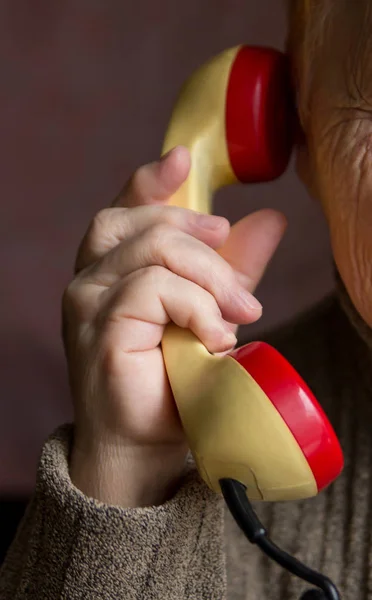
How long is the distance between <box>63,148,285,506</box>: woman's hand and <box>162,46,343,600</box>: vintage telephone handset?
0.08 feet

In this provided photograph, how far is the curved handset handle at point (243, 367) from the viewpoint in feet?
1.86

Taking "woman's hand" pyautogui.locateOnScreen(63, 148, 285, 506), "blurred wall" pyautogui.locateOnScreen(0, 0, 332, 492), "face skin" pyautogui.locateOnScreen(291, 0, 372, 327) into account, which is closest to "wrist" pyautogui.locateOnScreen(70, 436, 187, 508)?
"woman's hand" pyautogui.locateOnScreen(63, 148, 285, 506)

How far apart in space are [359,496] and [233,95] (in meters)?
0.41

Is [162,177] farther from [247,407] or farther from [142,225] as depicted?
[247,407]

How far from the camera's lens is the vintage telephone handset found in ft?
1.85

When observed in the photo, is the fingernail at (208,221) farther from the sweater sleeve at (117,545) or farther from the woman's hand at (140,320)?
the sweater sleeve at (117,545)

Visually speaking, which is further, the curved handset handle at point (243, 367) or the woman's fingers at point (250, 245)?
the woman's fingers at point (250, 245)

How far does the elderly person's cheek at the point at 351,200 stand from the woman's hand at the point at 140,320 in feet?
0.30

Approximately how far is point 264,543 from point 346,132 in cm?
33

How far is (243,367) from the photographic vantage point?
59cm

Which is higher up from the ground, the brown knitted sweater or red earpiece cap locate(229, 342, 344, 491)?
red earpiece cap locate(229, 342, 344, 491)

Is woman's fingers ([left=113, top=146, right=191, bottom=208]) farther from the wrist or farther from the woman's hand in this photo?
the wrist

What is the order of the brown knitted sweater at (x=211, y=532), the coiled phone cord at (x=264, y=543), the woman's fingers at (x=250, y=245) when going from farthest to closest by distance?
the woman's fingers at (x=250, y=245) → the brown knitted sweater at (x=211, y=532) → the coiled phone cord at (x=264, y=543)

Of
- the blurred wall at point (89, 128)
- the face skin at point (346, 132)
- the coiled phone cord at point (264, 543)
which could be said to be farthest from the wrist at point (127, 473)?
the blurred wall at point (89, 128)
